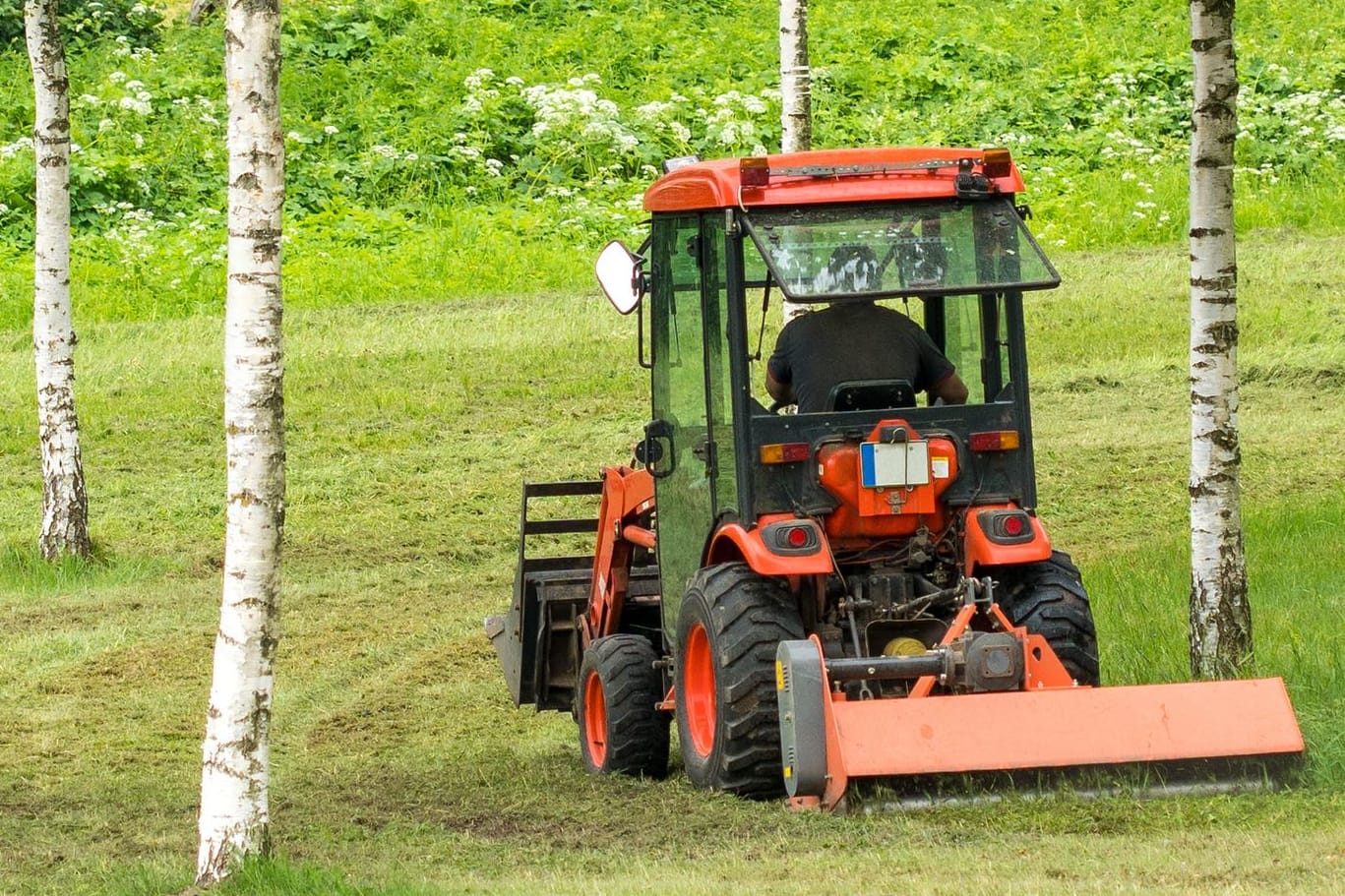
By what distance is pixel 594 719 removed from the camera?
898 cm

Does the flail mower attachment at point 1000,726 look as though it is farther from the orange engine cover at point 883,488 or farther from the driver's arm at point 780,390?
the driver's arm at point 780,390

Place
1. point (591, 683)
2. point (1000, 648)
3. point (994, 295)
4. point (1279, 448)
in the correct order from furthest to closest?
1. point (1279, 448)
2. point (591, 683)
3. point (994, 295)
4. point (1000, 648)

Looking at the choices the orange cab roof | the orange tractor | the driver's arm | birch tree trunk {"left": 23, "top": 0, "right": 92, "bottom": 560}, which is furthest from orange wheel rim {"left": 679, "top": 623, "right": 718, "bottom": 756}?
birch tree trunk {"left": 23, "top": 0, "right": 92, "bottom": 560}

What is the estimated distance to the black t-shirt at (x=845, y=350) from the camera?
778 cm

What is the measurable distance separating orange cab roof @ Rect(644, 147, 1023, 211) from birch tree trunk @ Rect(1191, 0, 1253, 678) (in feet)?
Answer: 3.78

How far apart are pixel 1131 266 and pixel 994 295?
47.0ft

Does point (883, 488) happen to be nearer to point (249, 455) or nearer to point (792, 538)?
point (792, 538)

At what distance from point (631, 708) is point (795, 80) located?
7.11 m

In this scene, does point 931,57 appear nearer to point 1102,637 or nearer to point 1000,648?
point 1102,637

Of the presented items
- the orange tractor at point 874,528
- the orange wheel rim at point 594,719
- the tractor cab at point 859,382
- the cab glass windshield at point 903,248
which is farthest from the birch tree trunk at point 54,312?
the cab glass windshield at point 903,248

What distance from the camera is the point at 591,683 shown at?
8969mm

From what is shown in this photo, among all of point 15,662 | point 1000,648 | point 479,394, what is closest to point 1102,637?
point 1000,648

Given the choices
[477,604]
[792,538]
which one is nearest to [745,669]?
[792,538]

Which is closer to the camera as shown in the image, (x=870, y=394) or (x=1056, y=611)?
(x=1056, y=611)
